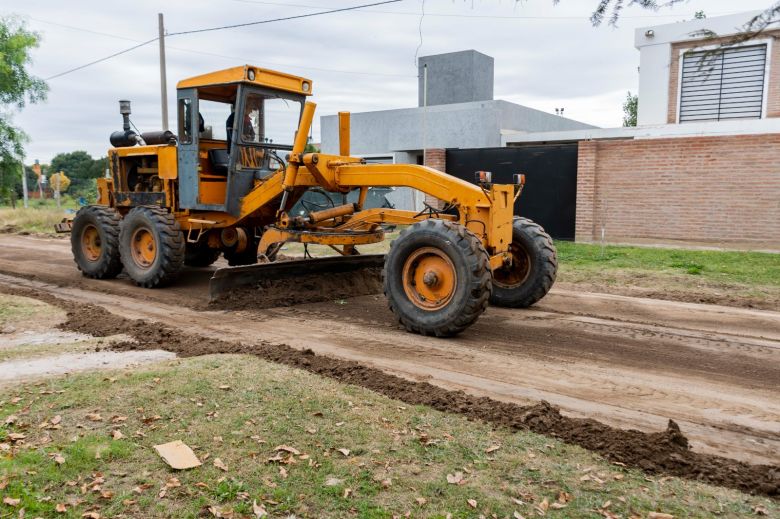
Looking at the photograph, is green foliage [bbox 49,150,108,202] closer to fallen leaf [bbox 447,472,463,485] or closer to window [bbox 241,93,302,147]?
window [bbox 241,93,302,147]

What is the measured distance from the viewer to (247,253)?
1136cm

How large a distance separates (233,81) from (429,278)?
174 inches

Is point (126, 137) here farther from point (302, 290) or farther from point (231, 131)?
point (302, 290)

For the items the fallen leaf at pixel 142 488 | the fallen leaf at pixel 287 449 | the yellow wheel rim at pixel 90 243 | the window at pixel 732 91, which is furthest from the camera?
the window at pixel 732 91

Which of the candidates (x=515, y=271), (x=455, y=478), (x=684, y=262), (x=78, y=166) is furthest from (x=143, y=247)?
(x=78, y=166)

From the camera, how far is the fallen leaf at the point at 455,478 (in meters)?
3.67

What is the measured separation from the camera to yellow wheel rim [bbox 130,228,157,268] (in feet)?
33.7

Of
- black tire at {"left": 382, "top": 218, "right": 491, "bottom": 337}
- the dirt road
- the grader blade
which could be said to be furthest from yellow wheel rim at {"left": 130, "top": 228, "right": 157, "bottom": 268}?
black tire at {"left": 382, "top": 218, "right": 491, "bottom": 337}

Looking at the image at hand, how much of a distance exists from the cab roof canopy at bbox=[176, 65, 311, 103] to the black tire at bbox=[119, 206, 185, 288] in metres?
1.94

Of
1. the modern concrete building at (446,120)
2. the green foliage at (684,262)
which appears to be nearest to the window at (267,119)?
the green foliage at (684,262)

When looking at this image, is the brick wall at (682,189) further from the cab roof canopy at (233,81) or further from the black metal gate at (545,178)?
the cab roof canopy at (233,81)

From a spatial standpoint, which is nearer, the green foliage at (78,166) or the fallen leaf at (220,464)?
the fallen leaf at (220,464)

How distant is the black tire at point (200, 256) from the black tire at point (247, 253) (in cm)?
35

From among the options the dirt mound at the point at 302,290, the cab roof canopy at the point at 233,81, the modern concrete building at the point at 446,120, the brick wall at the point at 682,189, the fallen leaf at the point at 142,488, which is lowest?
the fallen leaf at the point at 142,488
